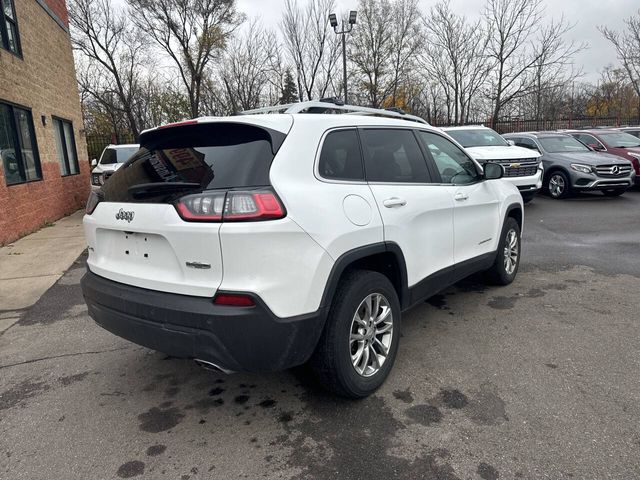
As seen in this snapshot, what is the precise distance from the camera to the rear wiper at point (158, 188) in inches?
96.5

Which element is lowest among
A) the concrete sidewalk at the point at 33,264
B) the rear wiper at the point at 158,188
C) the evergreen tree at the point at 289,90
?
the concrete sidewalk at the point at 33,264

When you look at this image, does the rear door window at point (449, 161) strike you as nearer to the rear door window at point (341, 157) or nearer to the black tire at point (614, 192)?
the rear door window at point (341, 157)

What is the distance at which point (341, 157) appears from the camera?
287 cm

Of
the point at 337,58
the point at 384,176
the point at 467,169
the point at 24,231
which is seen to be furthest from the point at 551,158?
the point at 337,58

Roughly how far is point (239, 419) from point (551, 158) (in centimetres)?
1185

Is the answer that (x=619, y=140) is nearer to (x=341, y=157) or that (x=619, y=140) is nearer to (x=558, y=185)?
(x=558, y=185)

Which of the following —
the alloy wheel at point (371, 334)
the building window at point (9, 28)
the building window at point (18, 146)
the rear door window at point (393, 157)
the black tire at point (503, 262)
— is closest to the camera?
the alloy wheel at point (371, 334)

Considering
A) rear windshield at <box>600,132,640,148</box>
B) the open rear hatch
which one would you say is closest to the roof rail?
the open rear hatch

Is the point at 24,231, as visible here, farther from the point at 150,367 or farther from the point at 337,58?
the point at 337,58

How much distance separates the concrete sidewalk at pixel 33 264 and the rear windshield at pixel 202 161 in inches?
115

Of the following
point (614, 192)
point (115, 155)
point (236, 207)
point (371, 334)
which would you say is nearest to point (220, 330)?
point (236, 207)

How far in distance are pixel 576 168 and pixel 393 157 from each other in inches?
393

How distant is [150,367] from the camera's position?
11.4 feet

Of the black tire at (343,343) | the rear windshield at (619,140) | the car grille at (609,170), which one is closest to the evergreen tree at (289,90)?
the rear windshield at (619,140)
